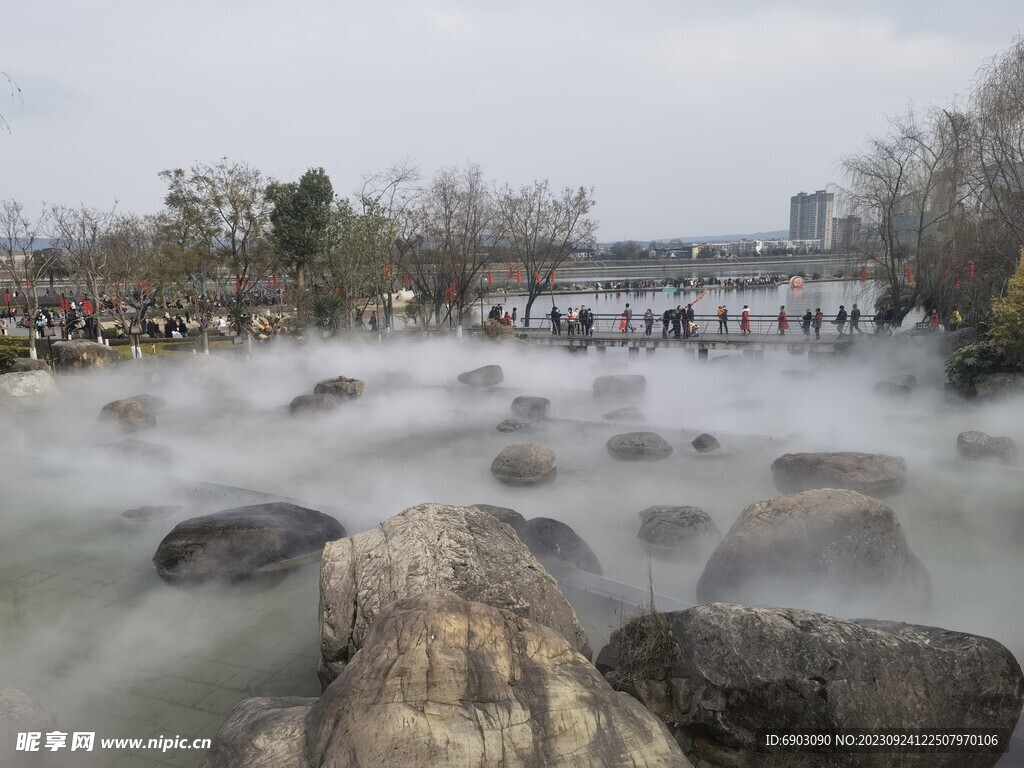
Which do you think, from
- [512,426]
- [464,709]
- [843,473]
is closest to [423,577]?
[464,709]

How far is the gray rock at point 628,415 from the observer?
60.4 feet

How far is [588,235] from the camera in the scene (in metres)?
37.2

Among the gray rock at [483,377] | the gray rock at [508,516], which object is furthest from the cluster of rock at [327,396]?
the gray rock at [508,516]

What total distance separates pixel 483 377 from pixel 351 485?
10.4m

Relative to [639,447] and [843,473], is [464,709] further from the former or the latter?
[639,447]

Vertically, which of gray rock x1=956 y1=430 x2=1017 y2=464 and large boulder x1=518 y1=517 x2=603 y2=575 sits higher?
gray rock x1=956 y1=430 x2=1017 y2=464

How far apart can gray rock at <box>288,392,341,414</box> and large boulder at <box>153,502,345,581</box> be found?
9.60 m

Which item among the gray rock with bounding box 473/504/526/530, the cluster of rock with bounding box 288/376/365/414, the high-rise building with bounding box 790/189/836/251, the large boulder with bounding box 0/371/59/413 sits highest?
the high-rise building with bounding box 790/189/836/251

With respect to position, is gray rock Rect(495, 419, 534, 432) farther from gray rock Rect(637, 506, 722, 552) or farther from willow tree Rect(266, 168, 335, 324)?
willow tree Rect(266, 168, 335, 324)

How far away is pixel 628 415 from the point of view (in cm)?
1864

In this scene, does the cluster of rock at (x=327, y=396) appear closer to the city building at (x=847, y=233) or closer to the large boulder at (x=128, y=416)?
the large boulder at (x=128, y=416)

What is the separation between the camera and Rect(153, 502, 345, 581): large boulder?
8789 mm

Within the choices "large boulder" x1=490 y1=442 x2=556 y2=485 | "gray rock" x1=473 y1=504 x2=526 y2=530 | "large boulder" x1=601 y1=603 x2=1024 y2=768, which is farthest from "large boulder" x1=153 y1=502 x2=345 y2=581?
"large boulder" x1=601 y1=603 x2=1024 y2=768

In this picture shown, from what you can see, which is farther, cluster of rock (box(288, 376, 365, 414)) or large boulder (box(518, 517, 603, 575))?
cluster of rock (box(288, 376, 365, 414))
